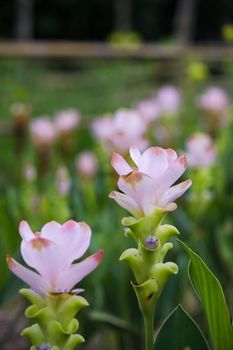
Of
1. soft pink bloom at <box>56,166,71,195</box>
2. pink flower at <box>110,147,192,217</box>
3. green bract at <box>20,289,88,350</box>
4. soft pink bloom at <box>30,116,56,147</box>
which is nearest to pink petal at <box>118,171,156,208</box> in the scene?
pink flower at <box>110,147,192,217</box>

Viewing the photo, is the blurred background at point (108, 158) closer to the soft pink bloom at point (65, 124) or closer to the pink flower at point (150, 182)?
the soft pink bloom at point (65, 124)

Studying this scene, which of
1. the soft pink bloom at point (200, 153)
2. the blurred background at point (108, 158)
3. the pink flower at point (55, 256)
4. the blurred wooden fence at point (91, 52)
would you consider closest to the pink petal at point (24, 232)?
the pink flower at point (55, 256)

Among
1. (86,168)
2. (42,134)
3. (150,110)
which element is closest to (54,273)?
(86,168)

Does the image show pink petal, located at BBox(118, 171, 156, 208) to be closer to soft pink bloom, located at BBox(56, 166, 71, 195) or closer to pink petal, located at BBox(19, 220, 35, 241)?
pink petal, located at BBox(19, 220, 35, 241)

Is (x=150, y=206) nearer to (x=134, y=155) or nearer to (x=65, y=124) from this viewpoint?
(x=134, y=155)

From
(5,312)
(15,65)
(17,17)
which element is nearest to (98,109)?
(15,65)

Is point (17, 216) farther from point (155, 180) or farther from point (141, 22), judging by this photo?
point (141, 22)
